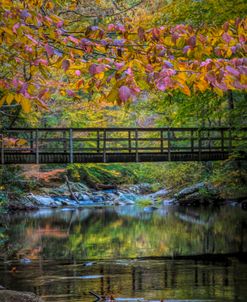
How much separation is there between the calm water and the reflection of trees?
24 mm

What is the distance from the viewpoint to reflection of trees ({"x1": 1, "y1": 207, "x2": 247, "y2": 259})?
1255cm

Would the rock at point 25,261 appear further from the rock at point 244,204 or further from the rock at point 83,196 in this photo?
the rock at point 83,196

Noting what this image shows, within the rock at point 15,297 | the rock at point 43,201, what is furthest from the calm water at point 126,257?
the rock at point 43,201

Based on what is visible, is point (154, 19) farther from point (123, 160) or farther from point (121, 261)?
point (121, 261)

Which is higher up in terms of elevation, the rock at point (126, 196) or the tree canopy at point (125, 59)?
the tree canopy at point (125, 59)

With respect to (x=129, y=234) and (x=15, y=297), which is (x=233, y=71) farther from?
(x=129, y=234)

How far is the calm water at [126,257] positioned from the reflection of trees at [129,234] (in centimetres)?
2

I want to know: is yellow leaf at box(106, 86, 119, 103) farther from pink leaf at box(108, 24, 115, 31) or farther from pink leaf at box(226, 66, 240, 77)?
pink leaf at box(108, 24, 115, 31)

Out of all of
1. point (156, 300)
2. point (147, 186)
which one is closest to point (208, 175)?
point (147, 186)

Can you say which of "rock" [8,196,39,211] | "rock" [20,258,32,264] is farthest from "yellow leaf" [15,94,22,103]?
"rock" [8,196,39,211]

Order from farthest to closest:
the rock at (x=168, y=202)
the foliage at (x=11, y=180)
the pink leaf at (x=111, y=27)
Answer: the rock at (x=168, y=202)
the foliage at (x=11, y=180)
the pink leaf at (x=111, y=27)

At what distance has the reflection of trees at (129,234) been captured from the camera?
1255 cm

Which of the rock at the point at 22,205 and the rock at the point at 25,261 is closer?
the rock at the point at 25,261

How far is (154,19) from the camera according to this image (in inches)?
607
